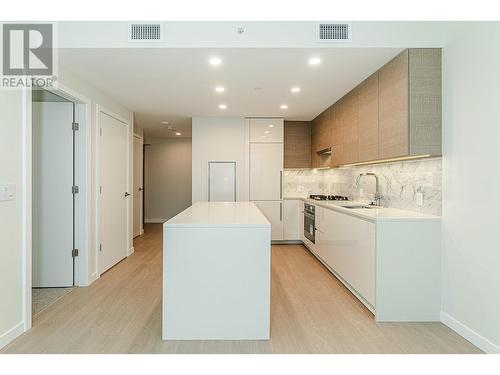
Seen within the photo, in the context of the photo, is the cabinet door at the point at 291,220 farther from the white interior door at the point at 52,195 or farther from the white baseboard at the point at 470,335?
the white interior door at the point at 52,195

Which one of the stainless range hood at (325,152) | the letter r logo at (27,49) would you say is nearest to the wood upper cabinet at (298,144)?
the stainless range hood at (325,152)

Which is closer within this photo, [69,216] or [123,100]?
[69,216]

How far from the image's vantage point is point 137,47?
105 inches

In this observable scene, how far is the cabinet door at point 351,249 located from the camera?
2736 millimetres

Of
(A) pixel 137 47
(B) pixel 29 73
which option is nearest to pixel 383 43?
(A) pixel 137 47

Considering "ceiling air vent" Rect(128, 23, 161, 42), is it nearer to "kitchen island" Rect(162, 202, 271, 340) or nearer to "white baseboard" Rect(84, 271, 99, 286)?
"kitchen island" Rect(162, 202, 271, 340)

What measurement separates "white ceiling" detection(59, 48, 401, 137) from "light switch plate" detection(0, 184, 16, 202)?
1.26 meters

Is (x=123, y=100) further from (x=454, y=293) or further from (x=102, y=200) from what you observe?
(x=454, y=293)

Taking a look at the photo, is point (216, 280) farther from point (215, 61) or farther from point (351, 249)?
point (215, 61)

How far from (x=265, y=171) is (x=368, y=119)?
245 centimetres

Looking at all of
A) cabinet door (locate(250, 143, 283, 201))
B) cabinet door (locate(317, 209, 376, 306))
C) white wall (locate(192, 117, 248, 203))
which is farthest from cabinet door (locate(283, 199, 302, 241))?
cabinet door (locate(317, 209, 376, 306))

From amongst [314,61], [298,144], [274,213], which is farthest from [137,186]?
[314,61]

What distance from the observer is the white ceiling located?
9.12 ft
